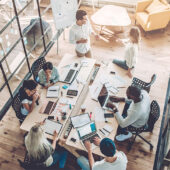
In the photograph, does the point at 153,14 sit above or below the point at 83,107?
Result: above

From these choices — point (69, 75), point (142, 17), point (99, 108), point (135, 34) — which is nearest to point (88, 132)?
point (99, 108)

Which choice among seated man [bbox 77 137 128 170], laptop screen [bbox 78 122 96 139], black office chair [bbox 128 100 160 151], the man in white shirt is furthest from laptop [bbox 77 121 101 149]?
the man in white shirt

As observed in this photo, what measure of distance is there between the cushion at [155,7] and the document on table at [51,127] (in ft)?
14.5

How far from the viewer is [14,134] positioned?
473cm

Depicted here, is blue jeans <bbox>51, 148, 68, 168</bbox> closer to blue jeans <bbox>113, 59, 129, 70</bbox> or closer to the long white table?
the long white table

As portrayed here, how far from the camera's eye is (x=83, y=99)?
4504mm

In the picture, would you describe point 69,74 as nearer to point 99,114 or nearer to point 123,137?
point 99,114

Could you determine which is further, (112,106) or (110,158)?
(112,106)

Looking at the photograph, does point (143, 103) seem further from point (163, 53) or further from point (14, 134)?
point (163, 53)

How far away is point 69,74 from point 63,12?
6.08ft

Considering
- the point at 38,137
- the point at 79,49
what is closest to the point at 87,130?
the point at 38,137

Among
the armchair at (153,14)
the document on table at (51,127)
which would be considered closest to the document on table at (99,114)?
the document on table at (51,127)

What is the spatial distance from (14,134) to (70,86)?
1463 millimetres

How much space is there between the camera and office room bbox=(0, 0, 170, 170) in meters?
3.61
